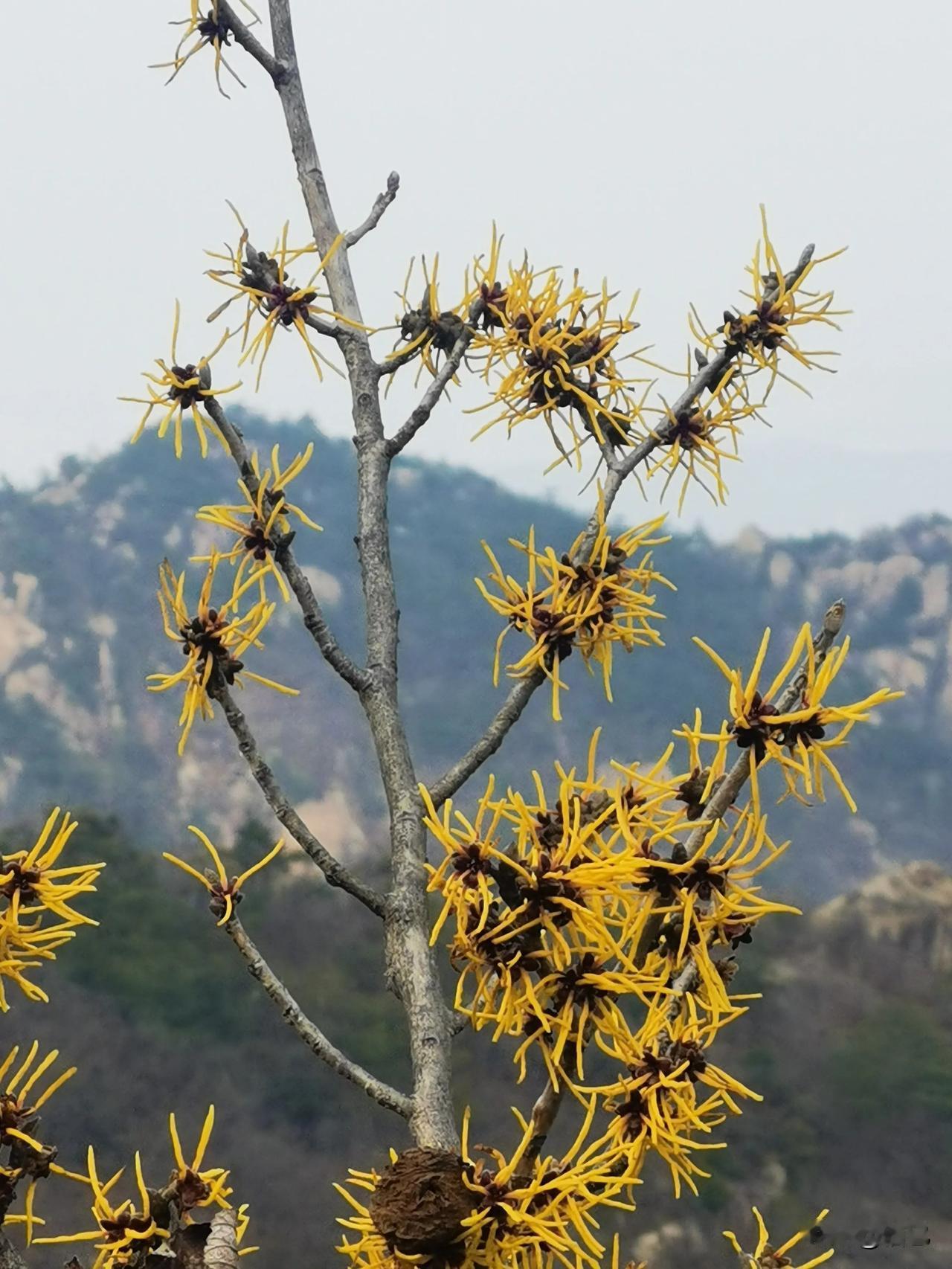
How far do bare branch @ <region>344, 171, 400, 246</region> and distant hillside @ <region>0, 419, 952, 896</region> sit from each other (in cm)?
543

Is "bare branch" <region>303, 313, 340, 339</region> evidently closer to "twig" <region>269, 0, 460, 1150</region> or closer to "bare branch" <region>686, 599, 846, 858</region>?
"twig" <region>269, 0, 460, 1150</region>

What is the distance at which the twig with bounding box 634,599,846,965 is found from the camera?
27.3 inches

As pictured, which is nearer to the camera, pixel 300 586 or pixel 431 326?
pixel 300 586

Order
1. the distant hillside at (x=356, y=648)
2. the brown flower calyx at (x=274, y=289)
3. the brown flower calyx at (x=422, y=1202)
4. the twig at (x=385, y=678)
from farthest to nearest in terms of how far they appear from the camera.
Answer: the distant hillside at (x=356, y=648)
the brown flower calyx at (x=274, y=289)
the twig at (x=385, y=678)
the brown flower calyx at (x=422, y=1202)

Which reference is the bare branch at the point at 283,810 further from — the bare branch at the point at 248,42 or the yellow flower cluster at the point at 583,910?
the bare branch at the point at 248,42

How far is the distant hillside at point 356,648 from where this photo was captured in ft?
27.1

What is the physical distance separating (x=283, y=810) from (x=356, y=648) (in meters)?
7.02

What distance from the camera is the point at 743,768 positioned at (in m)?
0.69

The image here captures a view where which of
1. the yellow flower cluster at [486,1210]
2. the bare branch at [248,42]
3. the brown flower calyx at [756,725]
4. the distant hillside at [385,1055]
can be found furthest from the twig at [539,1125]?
the distant hillside at [385,1055]

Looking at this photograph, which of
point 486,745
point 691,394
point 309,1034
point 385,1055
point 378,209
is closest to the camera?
point 309,1034

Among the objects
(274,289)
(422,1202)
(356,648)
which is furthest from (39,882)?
(356,648)

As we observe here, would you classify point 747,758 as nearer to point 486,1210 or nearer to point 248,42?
point 486,1210

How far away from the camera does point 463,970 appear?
73 centimetres

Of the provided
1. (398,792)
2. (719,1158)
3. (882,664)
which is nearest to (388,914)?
(398,792)
